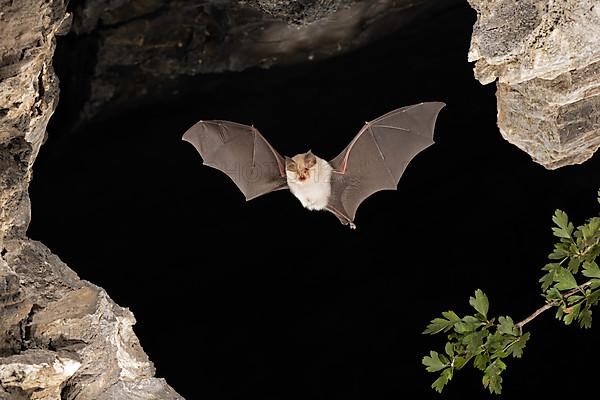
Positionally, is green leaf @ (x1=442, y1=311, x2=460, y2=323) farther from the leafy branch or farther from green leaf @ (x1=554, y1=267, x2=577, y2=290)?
green leaf @ (x1=554, y1=267, x2=577, y2=290)

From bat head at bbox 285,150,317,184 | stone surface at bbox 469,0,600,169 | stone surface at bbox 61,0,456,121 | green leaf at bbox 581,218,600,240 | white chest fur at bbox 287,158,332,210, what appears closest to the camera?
stone surface at bbox 469,0,600,169

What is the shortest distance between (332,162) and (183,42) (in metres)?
1.56

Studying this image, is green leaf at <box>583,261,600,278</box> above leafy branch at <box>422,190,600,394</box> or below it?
above

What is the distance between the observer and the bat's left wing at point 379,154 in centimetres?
435

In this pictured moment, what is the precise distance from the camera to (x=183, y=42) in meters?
5.66

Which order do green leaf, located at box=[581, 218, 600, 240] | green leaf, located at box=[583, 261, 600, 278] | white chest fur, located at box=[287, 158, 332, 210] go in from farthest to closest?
white chest fur, located at box=[287, 158, 332, 210]
green leaf, located at box=[581, 218, 600, 240]
green leaf, located at box=[583, 261, 600, 278]

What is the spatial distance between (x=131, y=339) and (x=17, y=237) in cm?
62

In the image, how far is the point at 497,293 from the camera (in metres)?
6.42

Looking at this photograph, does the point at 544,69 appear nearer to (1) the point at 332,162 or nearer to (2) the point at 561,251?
(2) the point at 561,251

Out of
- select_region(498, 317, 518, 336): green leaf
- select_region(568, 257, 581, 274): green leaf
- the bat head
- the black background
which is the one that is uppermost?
the bat head

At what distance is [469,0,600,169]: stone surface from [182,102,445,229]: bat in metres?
0.54

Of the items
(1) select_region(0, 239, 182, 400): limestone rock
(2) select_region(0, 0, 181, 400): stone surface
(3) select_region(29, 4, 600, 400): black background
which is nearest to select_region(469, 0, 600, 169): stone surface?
(2) select_region(0, 0, 181, 400): stone surface

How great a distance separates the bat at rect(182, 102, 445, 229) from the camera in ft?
14.3

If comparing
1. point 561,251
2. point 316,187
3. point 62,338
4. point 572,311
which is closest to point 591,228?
point 561,251
